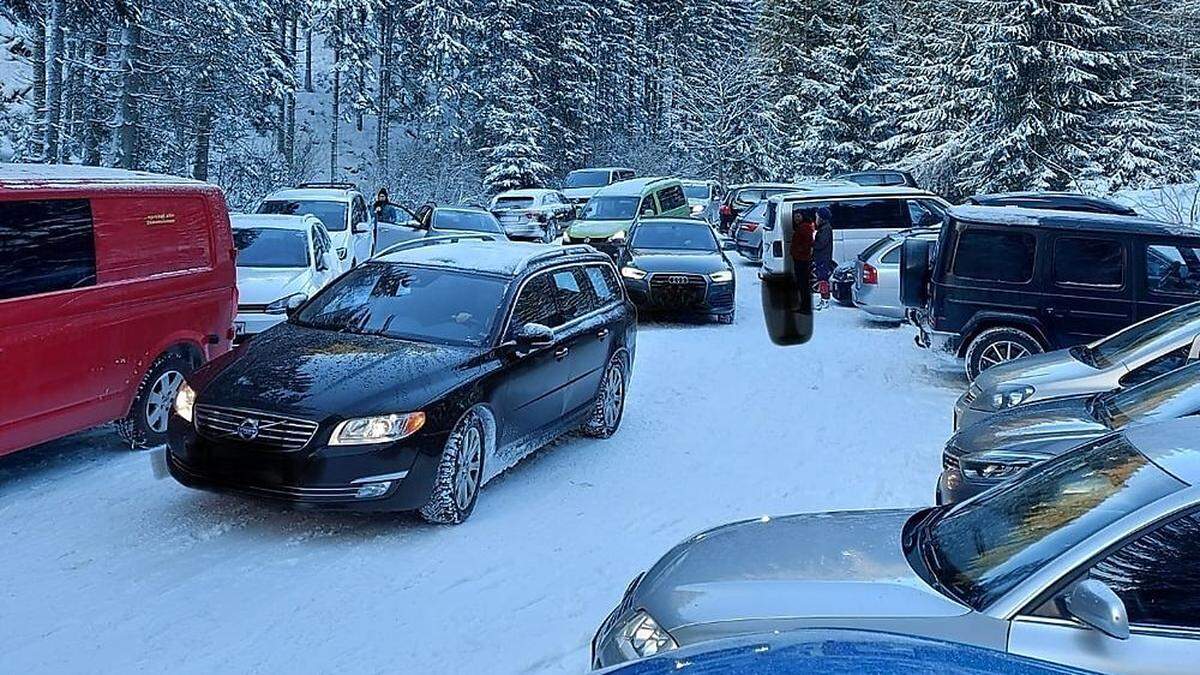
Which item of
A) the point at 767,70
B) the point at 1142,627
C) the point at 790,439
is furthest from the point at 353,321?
the point at 767,70

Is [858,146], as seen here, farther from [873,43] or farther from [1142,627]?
[1142,627]

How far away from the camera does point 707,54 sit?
6444cm

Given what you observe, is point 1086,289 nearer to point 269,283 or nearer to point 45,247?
point 269,283

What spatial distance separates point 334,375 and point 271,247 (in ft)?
25.5

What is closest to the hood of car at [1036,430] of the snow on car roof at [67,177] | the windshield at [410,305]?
the windshield at [410,305]

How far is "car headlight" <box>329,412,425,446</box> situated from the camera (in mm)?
6082

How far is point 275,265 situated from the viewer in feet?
44.1

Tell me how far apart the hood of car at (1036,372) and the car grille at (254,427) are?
16.1 feet

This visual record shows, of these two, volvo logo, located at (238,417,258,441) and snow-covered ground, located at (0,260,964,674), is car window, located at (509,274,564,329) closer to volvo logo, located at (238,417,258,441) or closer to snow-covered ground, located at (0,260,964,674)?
snow-covered ground, located at (0,260,964,674)

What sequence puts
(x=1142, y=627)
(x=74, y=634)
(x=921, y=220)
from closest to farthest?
(x=1142, y=627) < (x=74, y=634) < (x=921, y=220)

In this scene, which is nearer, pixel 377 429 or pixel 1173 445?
pixel 1173 445

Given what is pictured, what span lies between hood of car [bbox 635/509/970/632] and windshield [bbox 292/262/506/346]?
3463 millimetres

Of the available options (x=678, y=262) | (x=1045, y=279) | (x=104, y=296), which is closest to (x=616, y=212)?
(x=678, y=262)

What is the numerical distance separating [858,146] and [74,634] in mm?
43064
